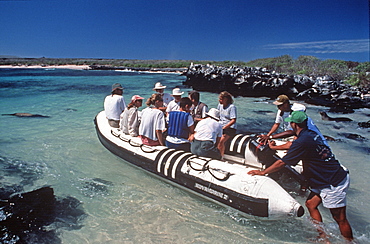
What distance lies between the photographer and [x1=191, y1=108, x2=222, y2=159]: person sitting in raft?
4.65 meters

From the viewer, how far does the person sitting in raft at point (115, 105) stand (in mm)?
6684

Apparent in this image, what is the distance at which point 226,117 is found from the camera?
550 centimetres

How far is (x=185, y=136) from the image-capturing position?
523 centimetres

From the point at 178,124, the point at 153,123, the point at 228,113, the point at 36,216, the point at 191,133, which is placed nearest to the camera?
the point at 36,216

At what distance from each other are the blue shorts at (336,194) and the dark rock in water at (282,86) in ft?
44.0

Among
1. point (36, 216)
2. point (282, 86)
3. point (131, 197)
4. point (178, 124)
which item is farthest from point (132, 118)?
point (282, 86)

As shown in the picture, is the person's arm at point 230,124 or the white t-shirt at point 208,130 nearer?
the white t-shirt at point 208,130

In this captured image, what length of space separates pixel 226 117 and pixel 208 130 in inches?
38.7

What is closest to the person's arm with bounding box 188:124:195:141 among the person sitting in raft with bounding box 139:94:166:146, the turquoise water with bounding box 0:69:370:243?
the person sitting in raft with bounding box 139:94:166:146

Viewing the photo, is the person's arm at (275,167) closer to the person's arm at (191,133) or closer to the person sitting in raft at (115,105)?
the person's arm at (191,133)

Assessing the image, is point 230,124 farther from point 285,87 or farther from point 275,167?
point 285,87

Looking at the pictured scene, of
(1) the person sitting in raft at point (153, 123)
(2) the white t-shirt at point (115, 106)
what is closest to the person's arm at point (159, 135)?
(1) the person sitting in raft at point (153, 123)

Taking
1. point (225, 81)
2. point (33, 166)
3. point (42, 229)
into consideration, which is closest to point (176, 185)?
point (42, 229)

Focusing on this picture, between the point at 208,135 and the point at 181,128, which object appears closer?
the point at 208,135
